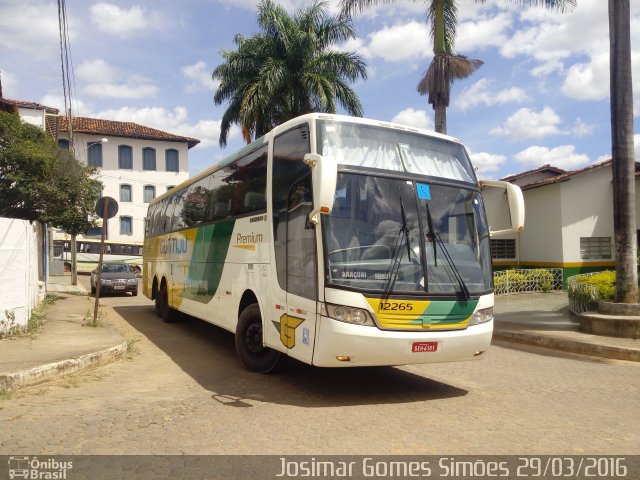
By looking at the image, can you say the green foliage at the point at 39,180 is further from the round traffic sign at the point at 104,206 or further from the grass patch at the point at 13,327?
the grass patch at the point at 13,327

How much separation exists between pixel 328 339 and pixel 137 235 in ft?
153

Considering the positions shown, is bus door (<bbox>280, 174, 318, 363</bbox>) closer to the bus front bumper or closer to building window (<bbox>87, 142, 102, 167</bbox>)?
the bus front bumper

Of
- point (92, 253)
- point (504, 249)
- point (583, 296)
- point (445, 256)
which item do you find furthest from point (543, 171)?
point (92, 253)

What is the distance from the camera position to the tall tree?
1183cm

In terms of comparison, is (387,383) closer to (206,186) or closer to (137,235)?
(206,186)

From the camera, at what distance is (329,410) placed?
619 cm

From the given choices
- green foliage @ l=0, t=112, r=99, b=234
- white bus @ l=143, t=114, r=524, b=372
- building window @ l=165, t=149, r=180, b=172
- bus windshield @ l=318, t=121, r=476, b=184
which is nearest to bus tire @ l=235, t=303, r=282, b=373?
white bus @ l=143, t=114, r=524, b=372

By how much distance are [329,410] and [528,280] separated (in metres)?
16.7

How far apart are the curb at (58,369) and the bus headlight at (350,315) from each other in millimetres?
3888

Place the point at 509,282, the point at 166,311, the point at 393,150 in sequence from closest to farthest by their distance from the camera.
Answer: the point at 393,150 → the point at 166,311 → the point at 509,282

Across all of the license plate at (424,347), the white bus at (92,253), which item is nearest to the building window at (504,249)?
the license plate at (424,347)

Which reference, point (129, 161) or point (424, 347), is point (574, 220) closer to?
point (424, 347)

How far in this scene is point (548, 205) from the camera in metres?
22.1

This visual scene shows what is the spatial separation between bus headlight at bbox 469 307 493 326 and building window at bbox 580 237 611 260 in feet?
54.9
